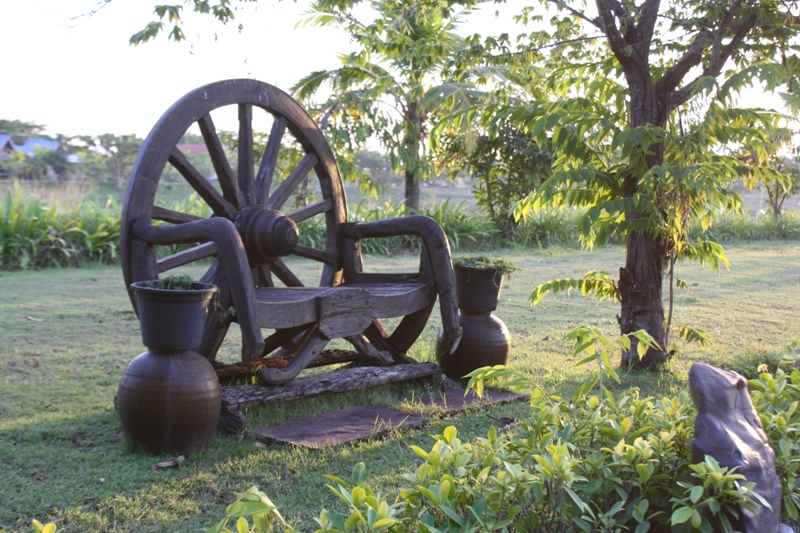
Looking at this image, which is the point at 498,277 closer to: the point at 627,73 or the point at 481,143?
the point at 627,73

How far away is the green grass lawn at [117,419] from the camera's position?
2.92 m

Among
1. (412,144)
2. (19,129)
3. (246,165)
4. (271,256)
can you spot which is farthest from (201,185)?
(19,129)

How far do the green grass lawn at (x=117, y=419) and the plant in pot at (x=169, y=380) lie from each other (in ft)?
0.38

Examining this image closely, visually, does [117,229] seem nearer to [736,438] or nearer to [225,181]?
[225,181]

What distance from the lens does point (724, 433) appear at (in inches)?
78.9

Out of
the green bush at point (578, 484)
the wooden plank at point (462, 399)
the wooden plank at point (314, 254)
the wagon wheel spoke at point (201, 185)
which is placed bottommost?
the wooden plank at point (462, 399)

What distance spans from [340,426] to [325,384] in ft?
1.11

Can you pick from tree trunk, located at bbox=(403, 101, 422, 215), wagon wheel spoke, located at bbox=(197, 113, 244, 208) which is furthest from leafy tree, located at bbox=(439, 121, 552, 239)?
wagon wheel spoke, located at bbox=(197, 113, 244, 208)

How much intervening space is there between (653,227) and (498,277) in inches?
40.4

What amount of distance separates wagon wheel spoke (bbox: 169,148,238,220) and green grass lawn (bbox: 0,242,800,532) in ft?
3.89

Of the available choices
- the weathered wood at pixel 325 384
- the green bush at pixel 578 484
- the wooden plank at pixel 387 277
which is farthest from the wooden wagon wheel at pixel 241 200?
the green bush at pixel 578 484

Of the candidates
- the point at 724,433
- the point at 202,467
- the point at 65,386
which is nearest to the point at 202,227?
the point at 202,467

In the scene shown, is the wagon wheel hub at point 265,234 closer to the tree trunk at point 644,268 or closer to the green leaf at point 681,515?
the tree trunk at point 644,268

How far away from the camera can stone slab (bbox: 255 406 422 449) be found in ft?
12.0
